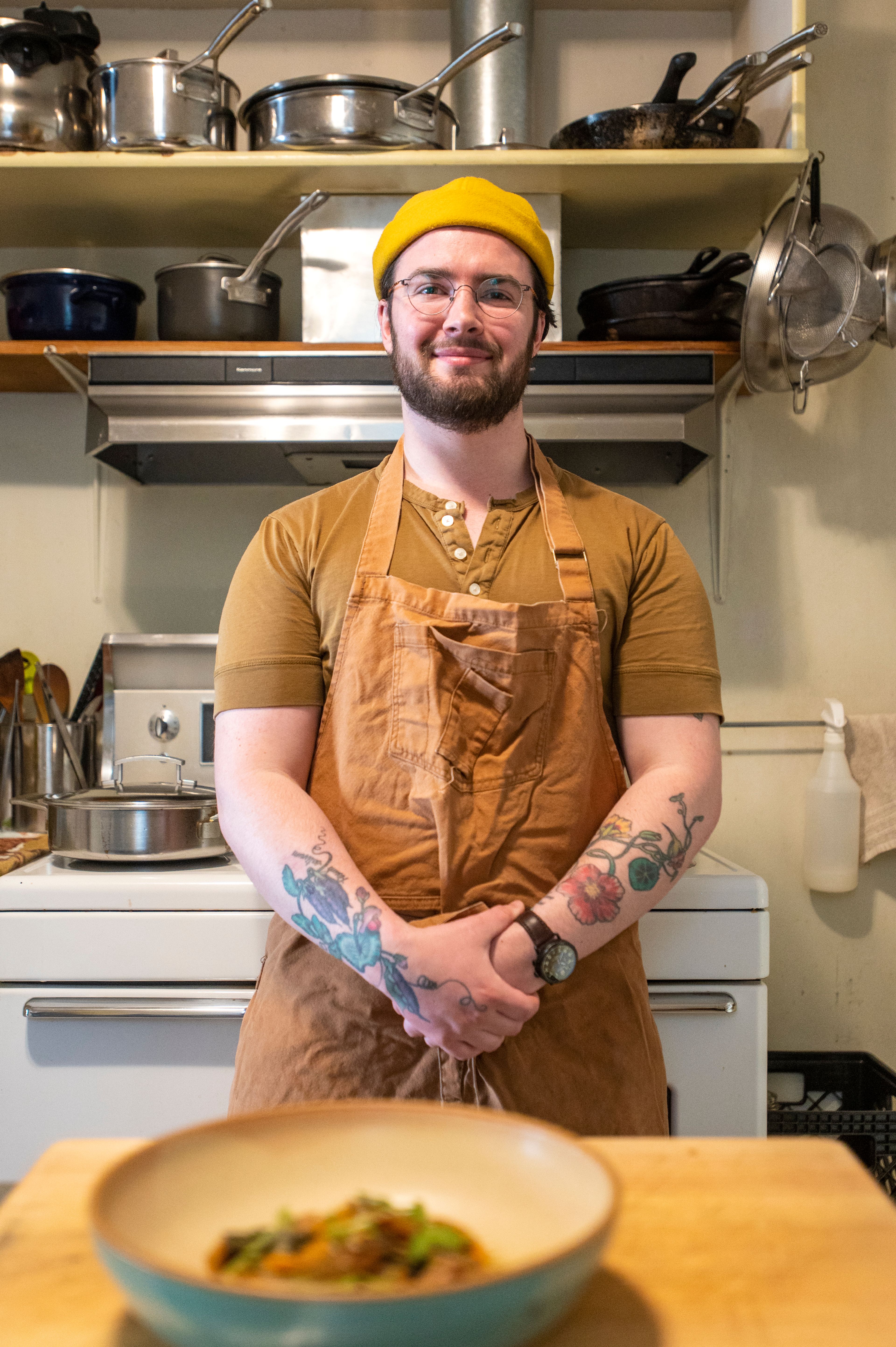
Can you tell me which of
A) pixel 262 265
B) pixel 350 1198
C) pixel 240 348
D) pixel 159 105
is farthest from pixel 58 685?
pixel 350 1198

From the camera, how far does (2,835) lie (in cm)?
199

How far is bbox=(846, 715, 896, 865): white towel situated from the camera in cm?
223

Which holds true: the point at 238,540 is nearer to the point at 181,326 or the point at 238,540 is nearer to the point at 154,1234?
the point at 181,326

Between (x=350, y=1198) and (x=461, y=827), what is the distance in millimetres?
615

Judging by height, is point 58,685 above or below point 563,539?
below

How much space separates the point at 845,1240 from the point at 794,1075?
6.01ft

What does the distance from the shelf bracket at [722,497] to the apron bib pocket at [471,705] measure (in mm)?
1199

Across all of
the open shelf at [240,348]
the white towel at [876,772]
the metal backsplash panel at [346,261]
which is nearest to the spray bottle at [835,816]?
the white towel at [876,772]

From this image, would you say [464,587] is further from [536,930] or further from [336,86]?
[336,86]

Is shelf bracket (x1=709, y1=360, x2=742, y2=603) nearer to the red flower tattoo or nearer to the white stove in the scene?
the white stove

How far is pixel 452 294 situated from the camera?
1.24 m

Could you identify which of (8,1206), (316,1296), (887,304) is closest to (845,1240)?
(316,1296)

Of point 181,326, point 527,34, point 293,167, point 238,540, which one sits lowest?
point 238,540

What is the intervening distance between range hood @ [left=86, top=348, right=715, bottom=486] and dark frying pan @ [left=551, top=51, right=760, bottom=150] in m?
0.37
